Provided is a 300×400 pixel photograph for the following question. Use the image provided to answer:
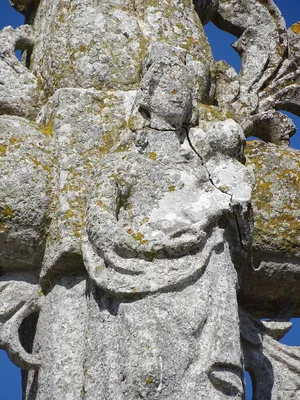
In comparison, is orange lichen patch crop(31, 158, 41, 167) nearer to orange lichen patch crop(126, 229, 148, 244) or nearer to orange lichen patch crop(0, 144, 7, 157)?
orange lichen patch crop(0, 144, 7, 157)

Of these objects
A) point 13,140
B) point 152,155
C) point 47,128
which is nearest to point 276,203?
point 152,155

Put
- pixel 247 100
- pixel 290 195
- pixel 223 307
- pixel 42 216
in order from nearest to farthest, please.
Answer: pixel 223 307, pixel 42 216, pixel 290 195, pixel 247 100

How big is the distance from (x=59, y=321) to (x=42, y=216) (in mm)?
577

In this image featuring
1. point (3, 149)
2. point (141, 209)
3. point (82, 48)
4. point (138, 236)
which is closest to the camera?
point (138, 236)

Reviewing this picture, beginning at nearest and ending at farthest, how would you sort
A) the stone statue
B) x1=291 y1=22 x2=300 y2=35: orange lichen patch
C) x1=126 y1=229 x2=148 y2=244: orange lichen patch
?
the stone statue
x1=126 y1=229 x2=148 y2=244: orange lichen patch
x1=291 y1=22 x2=300 y2=35: orange lichen patch

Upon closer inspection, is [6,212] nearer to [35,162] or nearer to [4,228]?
[4,228]

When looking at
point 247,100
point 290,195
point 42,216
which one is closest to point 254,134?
point 247,100

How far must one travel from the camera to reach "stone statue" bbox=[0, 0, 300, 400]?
5.99m

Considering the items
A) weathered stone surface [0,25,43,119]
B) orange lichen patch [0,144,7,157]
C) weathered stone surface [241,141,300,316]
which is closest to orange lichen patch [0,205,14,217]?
orange lichen patch [0,144,7,157]

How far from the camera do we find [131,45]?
23.5ft

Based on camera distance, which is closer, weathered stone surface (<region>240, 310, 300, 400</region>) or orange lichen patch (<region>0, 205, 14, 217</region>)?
orange lichen patch (<region>0, 205, 14, 217</region>)

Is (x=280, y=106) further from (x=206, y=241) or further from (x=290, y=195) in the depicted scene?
(x=206, y=241)

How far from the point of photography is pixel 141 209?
635 cm

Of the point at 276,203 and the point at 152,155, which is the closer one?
the point at 152,155
